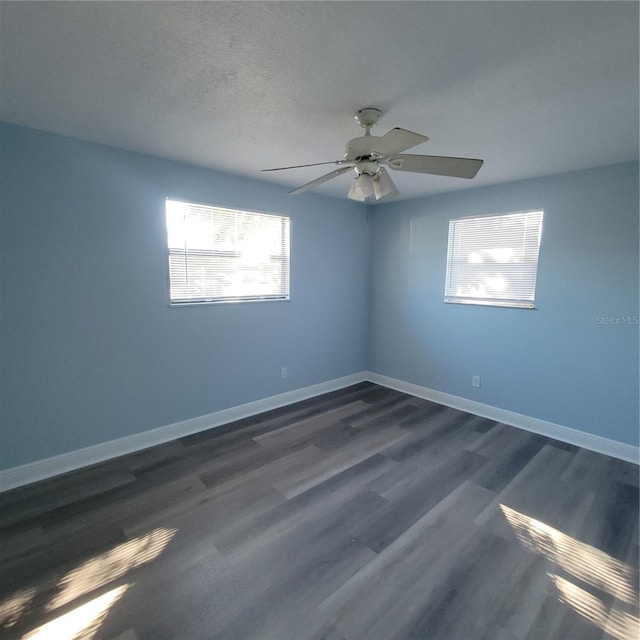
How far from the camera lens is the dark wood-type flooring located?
4.71 ft

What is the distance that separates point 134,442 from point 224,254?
5.82 ft

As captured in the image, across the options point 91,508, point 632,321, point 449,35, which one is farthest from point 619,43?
point 91,508

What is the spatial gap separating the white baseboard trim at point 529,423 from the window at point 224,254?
6.47 feet

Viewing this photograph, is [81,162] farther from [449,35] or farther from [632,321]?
[632,321]

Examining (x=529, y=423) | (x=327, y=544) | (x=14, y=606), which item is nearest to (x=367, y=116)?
(x=327, y=544)

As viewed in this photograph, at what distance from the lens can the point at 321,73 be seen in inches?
59.1

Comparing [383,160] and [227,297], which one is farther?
[227,297]

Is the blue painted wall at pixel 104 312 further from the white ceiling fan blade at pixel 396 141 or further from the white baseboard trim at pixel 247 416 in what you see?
the white ceiling fan blade at pixel 396 141

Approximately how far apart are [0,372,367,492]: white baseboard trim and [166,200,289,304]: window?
43.6 inches

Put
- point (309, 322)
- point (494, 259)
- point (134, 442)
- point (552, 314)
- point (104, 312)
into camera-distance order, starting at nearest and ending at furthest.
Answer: point (104, 312), point (134, 442), point (552, 314), point (494, 259), point (309, 322)

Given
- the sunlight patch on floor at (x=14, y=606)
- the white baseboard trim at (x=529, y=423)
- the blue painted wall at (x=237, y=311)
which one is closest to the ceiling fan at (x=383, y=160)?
the blue painted wall at (x=237, y=311)

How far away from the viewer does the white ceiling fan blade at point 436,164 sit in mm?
1675

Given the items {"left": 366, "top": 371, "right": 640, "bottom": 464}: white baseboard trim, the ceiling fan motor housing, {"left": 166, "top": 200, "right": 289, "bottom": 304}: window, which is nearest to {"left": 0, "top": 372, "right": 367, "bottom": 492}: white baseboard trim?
{"left": 166, "top": 200, "right": 289, "bottom": 304}: window

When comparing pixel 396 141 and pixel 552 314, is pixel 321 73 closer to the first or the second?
pixel 396 141
